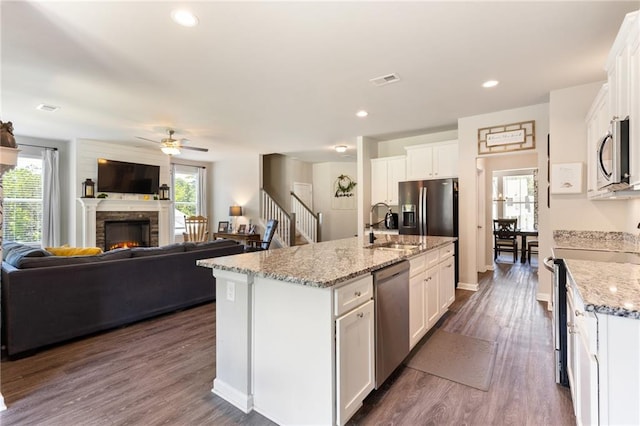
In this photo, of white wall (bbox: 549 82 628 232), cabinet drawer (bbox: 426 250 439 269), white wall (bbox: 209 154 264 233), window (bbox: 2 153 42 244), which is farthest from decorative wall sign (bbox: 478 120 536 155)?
window (bbox: 2 153 42 244)

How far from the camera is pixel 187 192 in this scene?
8.52 metres

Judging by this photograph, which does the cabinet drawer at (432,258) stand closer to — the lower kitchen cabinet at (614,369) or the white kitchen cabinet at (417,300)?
the white kitchen cabinet at (417,300)

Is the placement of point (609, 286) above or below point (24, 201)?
below

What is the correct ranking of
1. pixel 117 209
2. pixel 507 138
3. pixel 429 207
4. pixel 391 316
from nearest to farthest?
pixel 391 316
pixel 507 138
pixel 429 207
pixel 117 209

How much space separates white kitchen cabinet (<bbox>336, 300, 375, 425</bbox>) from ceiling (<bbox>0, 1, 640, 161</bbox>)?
211 cm

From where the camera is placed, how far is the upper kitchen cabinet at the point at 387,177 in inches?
223

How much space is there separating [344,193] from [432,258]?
242 inches

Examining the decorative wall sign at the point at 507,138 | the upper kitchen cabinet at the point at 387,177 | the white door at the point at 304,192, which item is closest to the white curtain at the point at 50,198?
the white door at the point at 304,192

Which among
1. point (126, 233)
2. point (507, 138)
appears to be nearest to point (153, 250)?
point (126, 233)

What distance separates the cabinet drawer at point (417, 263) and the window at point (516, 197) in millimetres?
6854

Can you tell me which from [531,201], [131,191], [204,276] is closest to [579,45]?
[204,276]

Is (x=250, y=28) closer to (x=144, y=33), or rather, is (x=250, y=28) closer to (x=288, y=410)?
(x=144, y=33)

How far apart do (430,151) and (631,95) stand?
11.6ft

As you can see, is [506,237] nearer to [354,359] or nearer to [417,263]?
[417,263]
